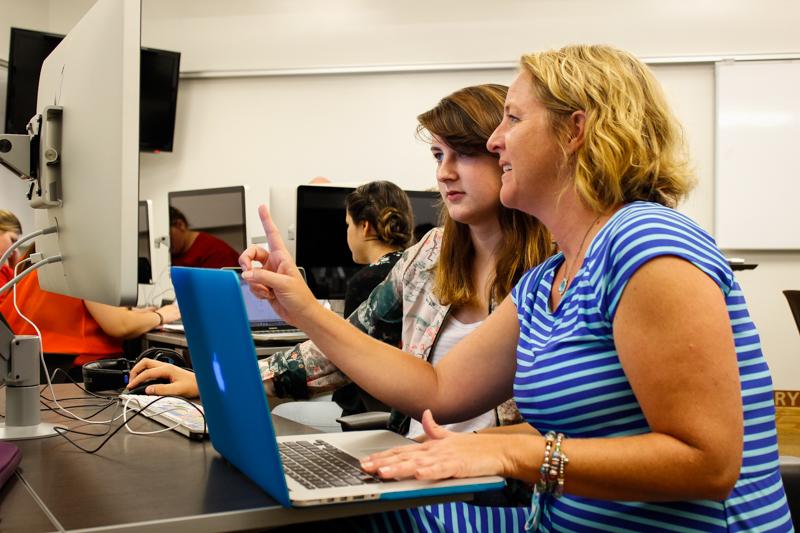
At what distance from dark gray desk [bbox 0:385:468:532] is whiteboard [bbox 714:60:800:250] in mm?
4621

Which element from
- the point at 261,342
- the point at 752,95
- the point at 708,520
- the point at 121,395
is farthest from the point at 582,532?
the point at 752,95

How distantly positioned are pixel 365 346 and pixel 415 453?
43 centimetres

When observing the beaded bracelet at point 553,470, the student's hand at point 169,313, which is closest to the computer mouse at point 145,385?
the beaded bracelet at point 553,470

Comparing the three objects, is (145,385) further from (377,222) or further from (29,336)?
(377,222)

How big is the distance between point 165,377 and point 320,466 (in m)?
0.67

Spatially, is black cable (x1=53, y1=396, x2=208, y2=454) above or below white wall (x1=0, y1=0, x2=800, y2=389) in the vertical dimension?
below

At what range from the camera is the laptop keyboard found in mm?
850

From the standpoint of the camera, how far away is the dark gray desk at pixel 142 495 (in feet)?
2.55

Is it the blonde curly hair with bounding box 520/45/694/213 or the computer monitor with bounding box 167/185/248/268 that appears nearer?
the blonde curly hair with bounding box 520/45/694/213

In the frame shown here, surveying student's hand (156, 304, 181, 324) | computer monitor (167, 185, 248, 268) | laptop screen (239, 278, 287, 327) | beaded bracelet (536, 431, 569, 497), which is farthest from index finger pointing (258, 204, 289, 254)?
computer monitor (167, 185, 248, 268)

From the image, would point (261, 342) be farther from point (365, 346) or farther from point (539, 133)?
point (539, 133)

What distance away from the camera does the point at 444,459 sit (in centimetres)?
86

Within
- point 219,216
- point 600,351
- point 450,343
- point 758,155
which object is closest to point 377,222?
point 219,216

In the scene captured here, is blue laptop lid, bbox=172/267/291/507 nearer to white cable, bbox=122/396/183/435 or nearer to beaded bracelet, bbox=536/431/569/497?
white cable, bbox=122/396/183/435
